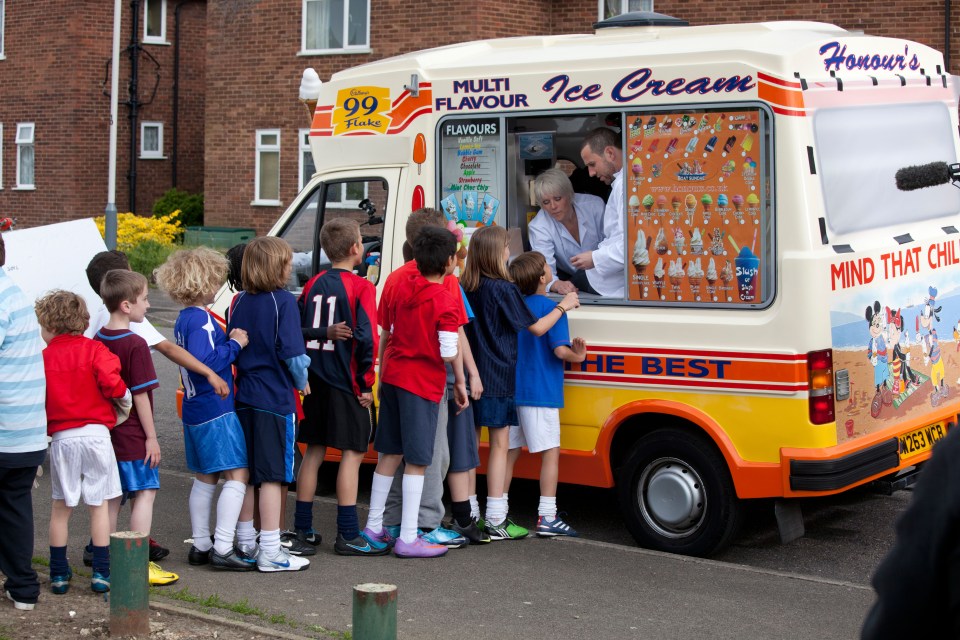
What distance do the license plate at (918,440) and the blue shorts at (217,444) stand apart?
3536mm

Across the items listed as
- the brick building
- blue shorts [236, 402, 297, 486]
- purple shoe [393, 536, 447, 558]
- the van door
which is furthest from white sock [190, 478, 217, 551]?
the brick building

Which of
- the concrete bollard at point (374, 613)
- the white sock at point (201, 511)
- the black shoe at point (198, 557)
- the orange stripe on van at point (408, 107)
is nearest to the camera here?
the concrete bollard at point (374, 613)

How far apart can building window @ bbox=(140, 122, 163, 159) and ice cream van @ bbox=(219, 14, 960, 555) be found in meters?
24.2

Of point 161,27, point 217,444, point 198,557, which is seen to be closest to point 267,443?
point 217,444

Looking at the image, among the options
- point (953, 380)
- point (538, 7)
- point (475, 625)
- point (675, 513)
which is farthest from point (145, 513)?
point (538, 7)

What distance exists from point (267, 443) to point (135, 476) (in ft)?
2.15

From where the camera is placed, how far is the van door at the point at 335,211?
7891mm

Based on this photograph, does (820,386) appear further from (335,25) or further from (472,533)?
(335,25)

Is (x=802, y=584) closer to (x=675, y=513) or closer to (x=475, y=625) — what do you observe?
(x=675, y=513)

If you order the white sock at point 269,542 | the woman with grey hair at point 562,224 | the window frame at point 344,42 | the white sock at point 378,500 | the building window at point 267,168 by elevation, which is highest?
the window frame at point 344,42

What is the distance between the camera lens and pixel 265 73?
24.4m

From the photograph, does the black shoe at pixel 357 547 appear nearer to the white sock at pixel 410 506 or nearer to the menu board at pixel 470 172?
the white sock at pixel 410 506

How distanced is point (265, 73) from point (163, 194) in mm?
7174

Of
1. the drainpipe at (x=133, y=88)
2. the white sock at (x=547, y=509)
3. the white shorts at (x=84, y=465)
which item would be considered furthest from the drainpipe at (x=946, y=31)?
the drainpipe at (x=133, y=88)
